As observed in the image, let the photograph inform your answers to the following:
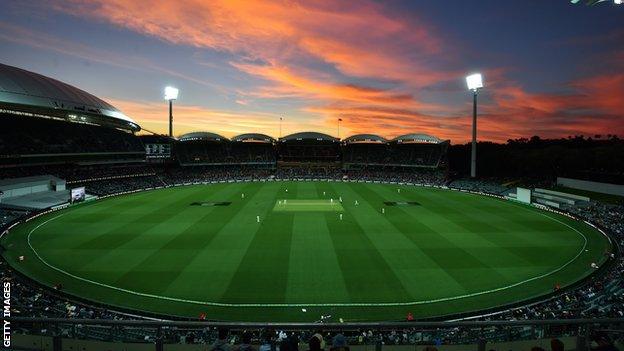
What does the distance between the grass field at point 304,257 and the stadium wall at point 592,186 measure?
1507cm

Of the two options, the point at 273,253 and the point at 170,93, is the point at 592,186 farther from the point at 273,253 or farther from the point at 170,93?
the point at 170,93

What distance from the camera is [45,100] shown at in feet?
183

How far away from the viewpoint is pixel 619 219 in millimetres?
42000

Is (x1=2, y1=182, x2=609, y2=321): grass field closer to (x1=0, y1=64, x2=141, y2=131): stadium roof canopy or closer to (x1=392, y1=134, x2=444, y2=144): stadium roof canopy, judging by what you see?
(x1=0, y1=64, x2=141, y2=131): stadium roof canopy

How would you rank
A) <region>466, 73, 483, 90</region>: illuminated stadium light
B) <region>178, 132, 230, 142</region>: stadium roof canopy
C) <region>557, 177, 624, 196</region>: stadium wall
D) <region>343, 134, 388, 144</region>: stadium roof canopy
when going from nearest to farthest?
<region>557, 177, 624, 196</region>: stadium wall
<region>466, 73, 483, 90</region>: illuminated stadium light
<region>178, 132, 230, 142</region>: stadium roof canopy
<region>343, 134, 388, 144</region>: stadium roof canopy

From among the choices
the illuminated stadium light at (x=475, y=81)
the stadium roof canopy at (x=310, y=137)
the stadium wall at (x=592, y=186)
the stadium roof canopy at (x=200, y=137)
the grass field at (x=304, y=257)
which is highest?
the illuminated stadium light at (x=475, y=81)

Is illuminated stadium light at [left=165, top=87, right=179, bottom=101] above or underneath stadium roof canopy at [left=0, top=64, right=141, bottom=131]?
above

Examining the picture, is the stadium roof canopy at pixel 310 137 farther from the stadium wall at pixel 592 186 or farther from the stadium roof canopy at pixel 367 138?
the stadium wall at pixel 592 186

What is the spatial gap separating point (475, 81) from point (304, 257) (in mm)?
61601

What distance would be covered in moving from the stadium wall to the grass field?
15073 millimetres

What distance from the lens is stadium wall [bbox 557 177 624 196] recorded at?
181 feet

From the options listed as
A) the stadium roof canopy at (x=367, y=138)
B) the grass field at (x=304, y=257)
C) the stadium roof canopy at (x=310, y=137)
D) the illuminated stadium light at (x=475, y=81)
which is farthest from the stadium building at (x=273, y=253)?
the stadium roof canopy at (x=310, y=137)

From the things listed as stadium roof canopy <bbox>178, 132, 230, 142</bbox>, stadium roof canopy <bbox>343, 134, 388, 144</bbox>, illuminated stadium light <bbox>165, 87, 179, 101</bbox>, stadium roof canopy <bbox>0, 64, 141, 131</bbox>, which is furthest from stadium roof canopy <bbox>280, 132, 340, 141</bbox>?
stadium roof canopy <bbox>0, 64, 141, 131</bbox>

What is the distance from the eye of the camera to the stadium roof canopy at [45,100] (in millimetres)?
50688
